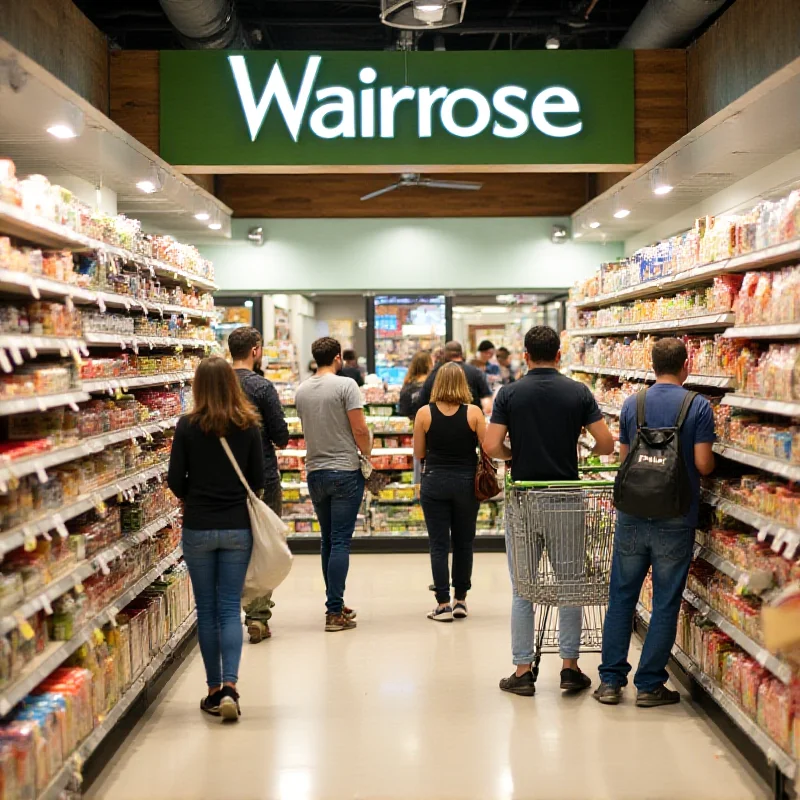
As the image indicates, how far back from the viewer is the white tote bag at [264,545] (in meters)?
5.00

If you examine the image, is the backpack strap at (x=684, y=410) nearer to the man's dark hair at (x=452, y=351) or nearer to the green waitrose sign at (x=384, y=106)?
the green waitrose sign at (x=384, y=106)

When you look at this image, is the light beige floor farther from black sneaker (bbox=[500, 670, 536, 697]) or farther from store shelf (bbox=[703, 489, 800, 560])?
store shelf (bbox=[703, 489, 800, 560])

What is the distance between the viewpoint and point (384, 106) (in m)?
8.38

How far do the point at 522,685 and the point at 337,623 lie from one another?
1.79m

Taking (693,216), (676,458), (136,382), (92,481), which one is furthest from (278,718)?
(693,216)

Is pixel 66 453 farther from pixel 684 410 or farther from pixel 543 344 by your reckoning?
pixel 684 410

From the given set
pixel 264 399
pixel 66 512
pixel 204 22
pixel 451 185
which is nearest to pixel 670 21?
pixel 451 185

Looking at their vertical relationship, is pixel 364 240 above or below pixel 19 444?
above

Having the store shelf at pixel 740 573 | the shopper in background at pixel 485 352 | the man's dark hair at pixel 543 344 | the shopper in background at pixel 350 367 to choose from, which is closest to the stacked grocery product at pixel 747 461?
the store shelf at pixel 740 573

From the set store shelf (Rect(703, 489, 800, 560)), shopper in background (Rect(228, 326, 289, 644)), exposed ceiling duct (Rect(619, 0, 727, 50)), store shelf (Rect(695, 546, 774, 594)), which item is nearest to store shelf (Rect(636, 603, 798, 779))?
store shelf (Rect(695, 546, 774, 594))

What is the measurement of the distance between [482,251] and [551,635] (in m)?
6.55

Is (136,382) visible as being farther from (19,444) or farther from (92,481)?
(19,444)

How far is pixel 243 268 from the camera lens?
12266mm

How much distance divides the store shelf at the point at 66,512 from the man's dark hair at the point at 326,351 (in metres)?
1.27
